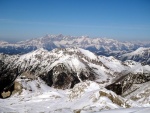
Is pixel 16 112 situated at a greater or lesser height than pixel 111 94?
lesser

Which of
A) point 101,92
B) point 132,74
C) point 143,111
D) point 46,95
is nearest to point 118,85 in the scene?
point 132,74

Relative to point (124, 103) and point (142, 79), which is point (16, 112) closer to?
point (124, 103)

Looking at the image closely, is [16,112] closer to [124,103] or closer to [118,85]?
[124,103]

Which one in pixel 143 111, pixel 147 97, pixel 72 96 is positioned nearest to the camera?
pixel 143 111

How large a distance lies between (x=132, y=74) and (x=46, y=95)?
212 ft

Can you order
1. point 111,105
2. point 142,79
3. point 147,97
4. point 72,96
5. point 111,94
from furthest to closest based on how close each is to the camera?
1. point 142,79
2. point 72,96
3. point 147,97
4. point 111,94
5. point 111,105

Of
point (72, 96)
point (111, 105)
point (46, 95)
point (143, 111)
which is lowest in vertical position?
point (46, 95)

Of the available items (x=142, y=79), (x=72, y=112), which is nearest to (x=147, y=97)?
(x=72, y=112)

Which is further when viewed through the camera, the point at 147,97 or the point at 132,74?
the point at 132,74

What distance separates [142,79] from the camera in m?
168

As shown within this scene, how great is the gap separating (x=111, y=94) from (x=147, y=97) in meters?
22.0

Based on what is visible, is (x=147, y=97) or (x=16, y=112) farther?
(x=16, y=112)

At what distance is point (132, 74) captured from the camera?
572 ft

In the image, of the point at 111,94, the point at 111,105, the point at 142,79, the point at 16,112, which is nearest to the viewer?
the point at 111,105
